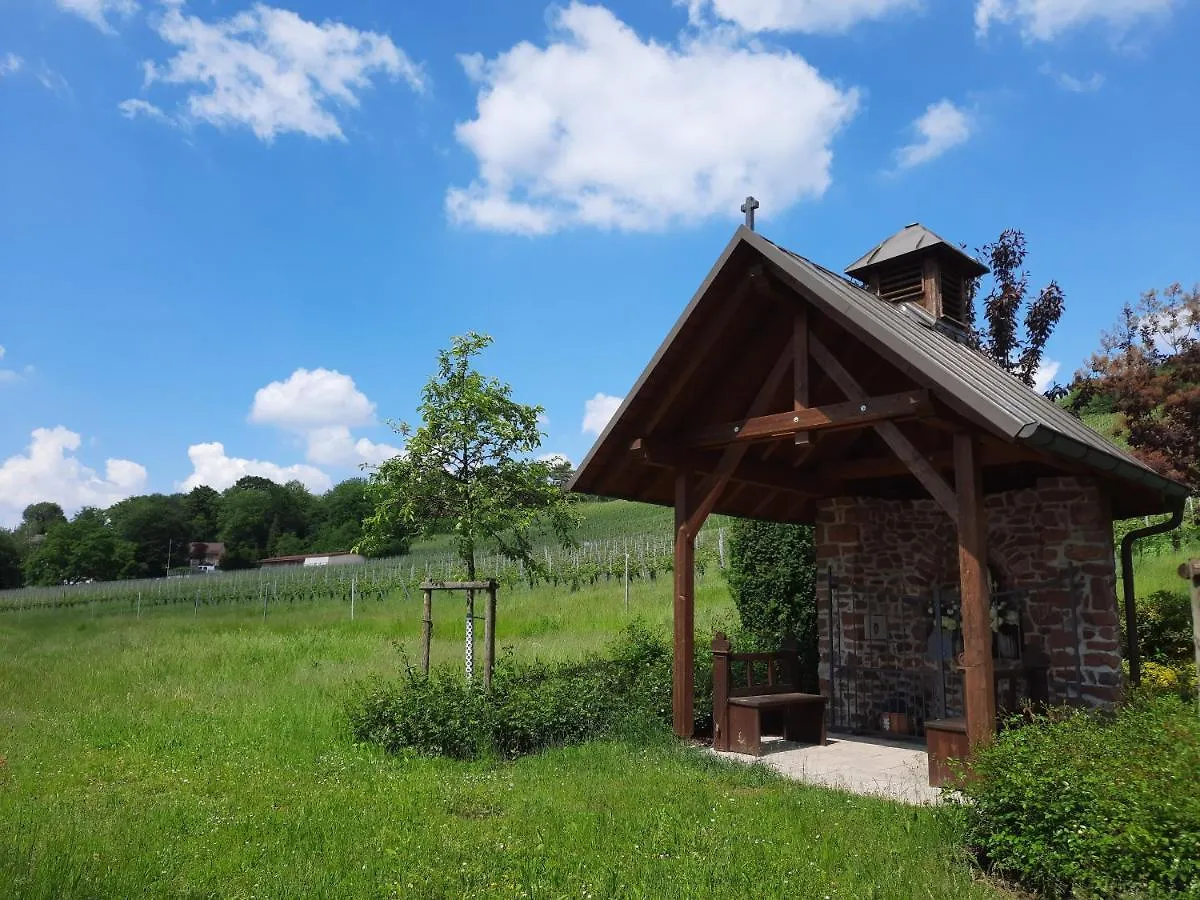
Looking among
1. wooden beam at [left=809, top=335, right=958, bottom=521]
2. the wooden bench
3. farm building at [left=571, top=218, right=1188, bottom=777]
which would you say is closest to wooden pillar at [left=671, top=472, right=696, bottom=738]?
farm building at [left=571, top=218, right=1188, bottom=777]

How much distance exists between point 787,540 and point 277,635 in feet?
47.1

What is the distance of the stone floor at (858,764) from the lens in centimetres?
691

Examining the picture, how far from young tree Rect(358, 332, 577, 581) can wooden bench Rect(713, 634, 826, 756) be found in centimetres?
318

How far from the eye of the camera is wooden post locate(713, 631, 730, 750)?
27.9 ft

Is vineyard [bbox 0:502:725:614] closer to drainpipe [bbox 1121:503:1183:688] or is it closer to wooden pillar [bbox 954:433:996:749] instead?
drainpipe [bbox 1121:503:1183:688]

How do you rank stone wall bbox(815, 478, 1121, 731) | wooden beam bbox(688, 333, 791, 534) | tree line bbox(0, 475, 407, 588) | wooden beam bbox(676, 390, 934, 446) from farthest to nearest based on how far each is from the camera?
tree line bbox(0, 475, 407, 588), stone wall bbox(815, 478, 1121, 731), wooden beam bbox(688, 333, 791, 534), wooden beam bbox(676, 390, 934, 446)

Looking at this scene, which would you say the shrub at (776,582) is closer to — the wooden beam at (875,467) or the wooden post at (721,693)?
the wooden beam at (875,467)

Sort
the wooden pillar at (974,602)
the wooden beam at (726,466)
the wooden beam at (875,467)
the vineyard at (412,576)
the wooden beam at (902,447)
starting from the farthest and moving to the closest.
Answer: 1. the vineyard at (412,576)
2. the wooden beam at (875,467)
3. the wooden beam at (726,466)
4. the wooden beam at (902,447)
5. the wooden pillar at (974,602)

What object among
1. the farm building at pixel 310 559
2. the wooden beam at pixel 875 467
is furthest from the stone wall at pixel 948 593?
the farm building at pixel 310 559

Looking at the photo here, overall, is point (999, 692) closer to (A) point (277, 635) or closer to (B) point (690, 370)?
(B) point (690, 370)

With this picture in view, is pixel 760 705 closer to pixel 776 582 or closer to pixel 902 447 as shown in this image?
pixel 902 447

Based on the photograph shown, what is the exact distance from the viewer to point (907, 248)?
11070mm

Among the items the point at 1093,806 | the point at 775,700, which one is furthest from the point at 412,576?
the point at 1093,806

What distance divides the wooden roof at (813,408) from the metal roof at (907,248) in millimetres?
933
